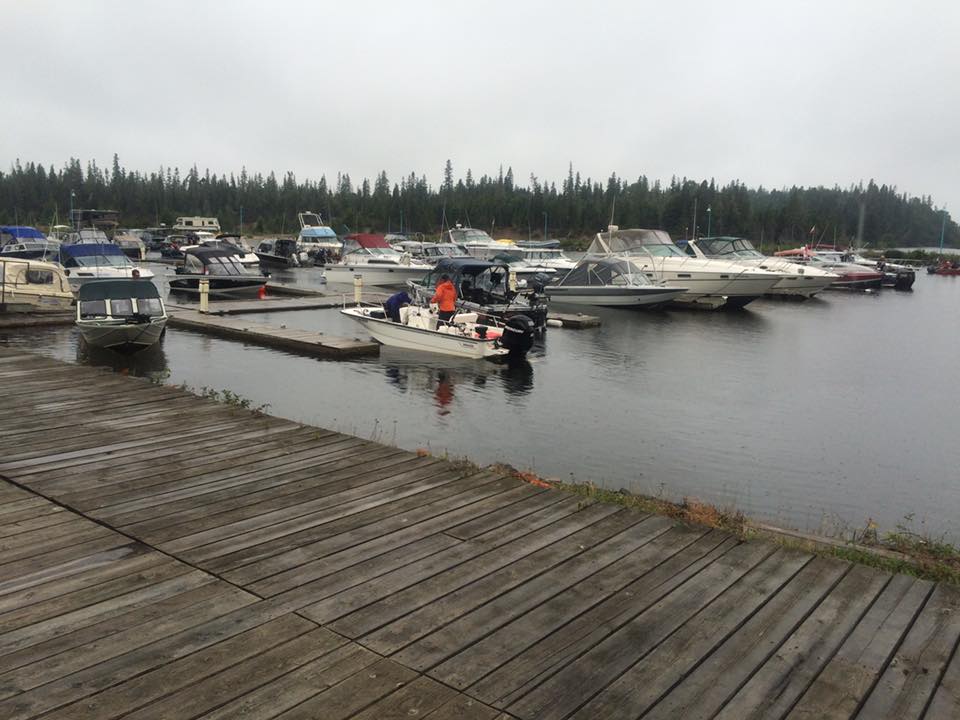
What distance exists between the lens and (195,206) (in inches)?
5837

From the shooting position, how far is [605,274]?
3178cm

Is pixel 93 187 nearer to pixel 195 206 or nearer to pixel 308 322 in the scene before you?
pixel 195 206

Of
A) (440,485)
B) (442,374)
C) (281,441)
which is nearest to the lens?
(440,485)

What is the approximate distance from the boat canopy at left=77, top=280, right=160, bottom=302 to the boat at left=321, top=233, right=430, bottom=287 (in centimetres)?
2142

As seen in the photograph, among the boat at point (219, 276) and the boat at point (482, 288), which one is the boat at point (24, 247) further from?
the boat at point (482, 288)

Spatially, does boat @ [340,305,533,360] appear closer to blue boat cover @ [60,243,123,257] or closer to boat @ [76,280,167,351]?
boat @ [76,280,167,351]

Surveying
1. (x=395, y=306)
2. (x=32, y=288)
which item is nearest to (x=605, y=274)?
(x=395, y=306)

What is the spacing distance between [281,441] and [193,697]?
15.2 ft

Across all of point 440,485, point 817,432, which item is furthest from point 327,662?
point 817,432

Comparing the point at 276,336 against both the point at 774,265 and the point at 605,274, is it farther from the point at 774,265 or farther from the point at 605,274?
the point at 774,265

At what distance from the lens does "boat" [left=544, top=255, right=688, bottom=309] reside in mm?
30719

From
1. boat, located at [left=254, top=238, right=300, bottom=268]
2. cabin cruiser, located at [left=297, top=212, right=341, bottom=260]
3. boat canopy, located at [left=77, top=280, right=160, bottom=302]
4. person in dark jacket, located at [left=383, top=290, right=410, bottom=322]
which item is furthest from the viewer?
cabin cruiser, located at [left=297, top=212, right=341, bottom=260]

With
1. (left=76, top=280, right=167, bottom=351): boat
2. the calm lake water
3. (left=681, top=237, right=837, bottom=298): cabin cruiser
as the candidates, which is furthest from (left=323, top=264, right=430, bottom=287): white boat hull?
(left=76, top=280, right=167, bottom=351): boat

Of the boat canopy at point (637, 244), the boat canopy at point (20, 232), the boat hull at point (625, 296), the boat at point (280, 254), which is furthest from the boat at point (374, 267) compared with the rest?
the boat canopy at point (20, 232)
